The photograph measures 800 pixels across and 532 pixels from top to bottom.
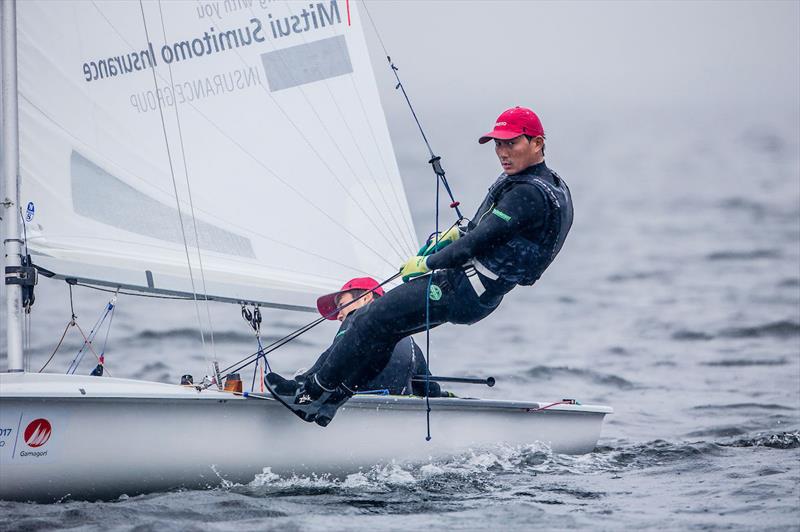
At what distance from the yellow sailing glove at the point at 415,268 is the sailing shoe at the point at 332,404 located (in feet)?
1.83

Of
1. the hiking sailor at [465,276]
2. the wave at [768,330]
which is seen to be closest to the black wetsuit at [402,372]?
the hiking sailor at [465,276]

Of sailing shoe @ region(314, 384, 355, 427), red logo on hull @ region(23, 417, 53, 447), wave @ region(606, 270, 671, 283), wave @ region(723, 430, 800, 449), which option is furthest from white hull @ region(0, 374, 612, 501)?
wave @ region(606, 270, 671, 283)

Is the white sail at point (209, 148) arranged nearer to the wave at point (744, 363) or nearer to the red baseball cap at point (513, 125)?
the red baseball cap at point (513, 125)

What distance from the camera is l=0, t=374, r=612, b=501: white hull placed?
4.89 m

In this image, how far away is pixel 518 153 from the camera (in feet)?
17.5

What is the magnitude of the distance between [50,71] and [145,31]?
1.72ft

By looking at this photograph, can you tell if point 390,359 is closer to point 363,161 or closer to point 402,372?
point 402,372

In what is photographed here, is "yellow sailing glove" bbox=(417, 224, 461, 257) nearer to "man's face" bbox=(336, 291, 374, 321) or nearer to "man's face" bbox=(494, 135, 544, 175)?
"man's face" bbox=(494, 135, 544, 175)

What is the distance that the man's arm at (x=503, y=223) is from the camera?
5.16 metres

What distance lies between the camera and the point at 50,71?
19.7ft

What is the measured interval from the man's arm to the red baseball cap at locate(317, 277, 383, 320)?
894mm

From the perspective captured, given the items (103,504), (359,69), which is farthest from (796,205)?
(103,504)

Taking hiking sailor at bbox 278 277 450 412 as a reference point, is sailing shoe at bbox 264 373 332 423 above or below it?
below

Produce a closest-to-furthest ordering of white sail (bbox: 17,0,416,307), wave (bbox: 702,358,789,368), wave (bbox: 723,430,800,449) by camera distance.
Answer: white sail (bbox: 17,0,416,307) < wave (bbox: 723,430,800,449) < wave (bbox: 702,358,789,368)
